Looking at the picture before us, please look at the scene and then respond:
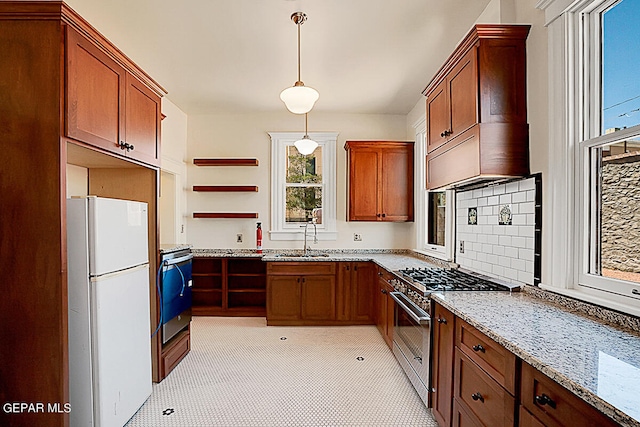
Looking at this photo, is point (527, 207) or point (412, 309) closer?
point (527, 207)

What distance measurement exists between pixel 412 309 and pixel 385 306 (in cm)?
115

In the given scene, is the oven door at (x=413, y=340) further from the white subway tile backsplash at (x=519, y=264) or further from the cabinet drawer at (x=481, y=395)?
the white subway tile backsplash at (x=519, y=264)

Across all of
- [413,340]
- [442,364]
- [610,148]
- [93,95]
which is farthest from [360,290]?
[93,95]

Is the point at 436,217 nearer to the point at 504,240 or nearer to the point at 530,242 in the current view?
the point at 504,240

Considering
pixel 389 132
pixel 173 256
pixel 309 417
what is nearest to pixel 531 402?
pixel 309 417

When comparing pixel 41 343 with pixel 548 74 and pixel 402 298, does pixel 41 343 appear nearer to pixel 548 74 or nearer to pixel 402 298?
pixel 402 298

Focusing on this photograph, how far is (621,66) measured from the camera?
175 cm

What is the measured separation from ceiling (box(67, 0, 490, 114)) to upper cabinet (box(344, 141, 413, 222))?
694mm

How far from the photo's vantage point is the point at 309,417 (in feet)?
8.12

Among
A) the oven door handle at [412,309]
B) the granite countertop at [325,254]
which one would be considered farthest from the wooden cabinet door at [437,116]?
the granite countertop at [325,254]

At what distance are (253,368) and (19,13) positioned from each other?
298 cm

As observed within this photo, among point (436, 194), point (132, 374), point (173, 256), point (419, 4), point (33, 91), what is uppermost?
point (419, 4)

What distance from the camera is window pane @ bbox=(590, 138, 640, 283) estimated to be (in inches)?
64.6

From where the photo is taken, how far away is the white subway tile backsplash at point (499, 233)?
2.28 metres
